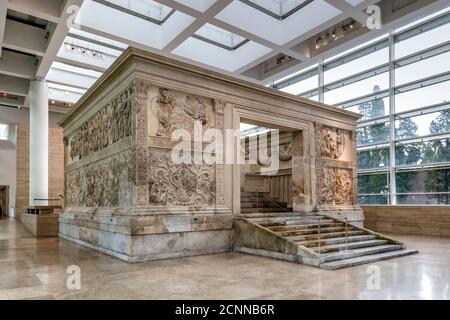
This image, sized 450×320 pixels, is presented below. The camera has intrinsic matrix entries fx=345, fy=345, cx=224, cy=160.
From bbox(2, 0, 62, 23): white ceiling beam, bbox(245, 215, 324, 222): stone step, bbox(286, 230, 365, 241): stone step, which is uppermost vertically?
bbox(2, 0, 62, 23): white ceiling beam

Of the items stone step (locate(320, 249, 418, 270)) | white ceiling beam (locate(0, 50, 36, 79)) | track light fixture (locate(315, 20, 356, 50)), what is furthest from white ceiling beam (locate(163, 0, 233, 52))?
stone step (locate(320, 249, 418, 270))

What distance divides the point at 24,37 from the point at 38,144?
5.58m

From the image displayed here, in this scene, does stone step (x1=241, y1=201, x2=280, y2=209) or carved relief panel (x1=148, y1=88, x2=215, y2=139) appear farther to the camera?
stone step (x1=241, y1=201, x2=280, y2=209)

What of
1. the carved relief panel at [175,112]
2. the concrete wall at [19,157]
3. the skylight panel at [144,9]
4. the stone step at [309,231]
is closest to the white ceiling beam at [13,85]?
the concrete wall at [19,157]

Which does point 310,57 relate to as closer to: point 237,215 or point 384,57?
point 384,57

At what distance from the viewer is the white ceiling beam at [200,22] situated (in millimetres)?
12320

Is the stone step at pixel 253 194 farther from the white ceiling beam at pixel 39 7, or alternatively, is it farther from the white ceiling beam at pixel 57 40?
the white ceiling beam at pixel 39 7

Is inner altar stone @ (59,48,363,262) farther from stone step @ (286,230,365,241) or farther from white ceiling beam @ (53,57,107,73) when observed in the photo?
white ceiling beam @ (53,57,107,73)

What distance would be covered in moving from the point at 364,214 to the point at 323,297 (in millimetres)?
11232

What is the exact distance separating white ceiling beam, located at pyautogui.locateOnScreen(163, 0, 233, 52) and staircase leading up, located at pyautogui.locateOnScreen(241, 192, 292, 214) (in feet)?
22.4

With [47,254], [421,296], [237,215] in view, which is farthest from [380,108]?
[47,254]

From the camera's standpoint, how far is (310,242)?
27.1 ft

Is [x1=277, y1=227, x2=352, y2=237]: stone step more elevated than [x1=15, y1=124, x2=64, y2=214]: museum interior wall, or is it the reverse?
[x1=15, y1=124, x2=64, y2=214]: museum interior wall

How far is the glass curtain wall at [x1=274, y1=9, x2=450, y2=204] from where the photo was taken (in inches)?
566
